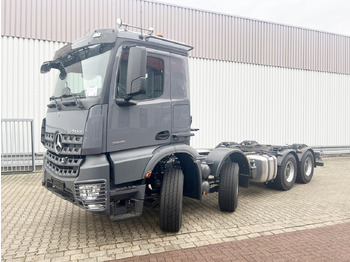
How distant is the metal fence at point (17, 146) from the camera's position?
900 cm

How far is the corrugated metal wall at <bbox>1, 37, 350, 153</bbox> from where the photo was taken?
937cm

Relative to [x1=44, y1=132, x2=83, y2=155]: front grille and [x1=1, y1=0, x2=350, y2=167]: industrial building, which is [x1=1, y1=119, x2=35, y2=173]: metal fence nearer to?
[x1=1, y1=0, x2=350, y2=167]: industrial building

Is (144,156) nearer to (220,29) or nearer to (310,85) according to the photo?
(220,29)

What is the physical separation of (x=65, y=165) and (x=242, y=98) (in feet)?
32.3

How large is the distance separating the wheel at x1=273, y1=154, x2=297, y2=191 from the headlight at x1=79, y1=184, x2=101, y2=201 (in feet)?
16.7

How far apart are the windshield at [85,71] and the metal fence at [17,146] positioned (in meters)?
5.67

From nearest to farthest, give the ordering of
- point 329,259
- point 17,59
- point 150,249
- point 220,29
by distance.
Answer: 1. point 329,259
2. point 150,249
3. point 17,59
4. point 220,29

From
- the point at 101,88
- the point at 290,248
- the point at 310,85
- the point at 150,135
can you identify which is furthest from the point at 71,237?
the point at 310,85

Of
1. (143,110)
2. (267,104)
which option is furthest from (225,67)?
(143,110)

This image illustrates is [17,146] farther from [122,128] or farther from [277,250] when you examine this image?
[277,250]

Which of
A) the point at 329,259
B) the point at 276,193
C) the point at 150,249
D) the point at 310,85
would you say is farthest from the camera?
the point at 310,85

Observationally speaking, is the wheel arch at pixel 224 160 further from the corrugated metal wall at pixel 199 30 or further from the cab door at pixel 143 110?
the corrugated metal wall at pixel 199 30

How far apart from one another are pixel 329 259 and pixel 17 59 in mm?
10338

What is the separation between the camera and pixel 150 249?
3.73m
